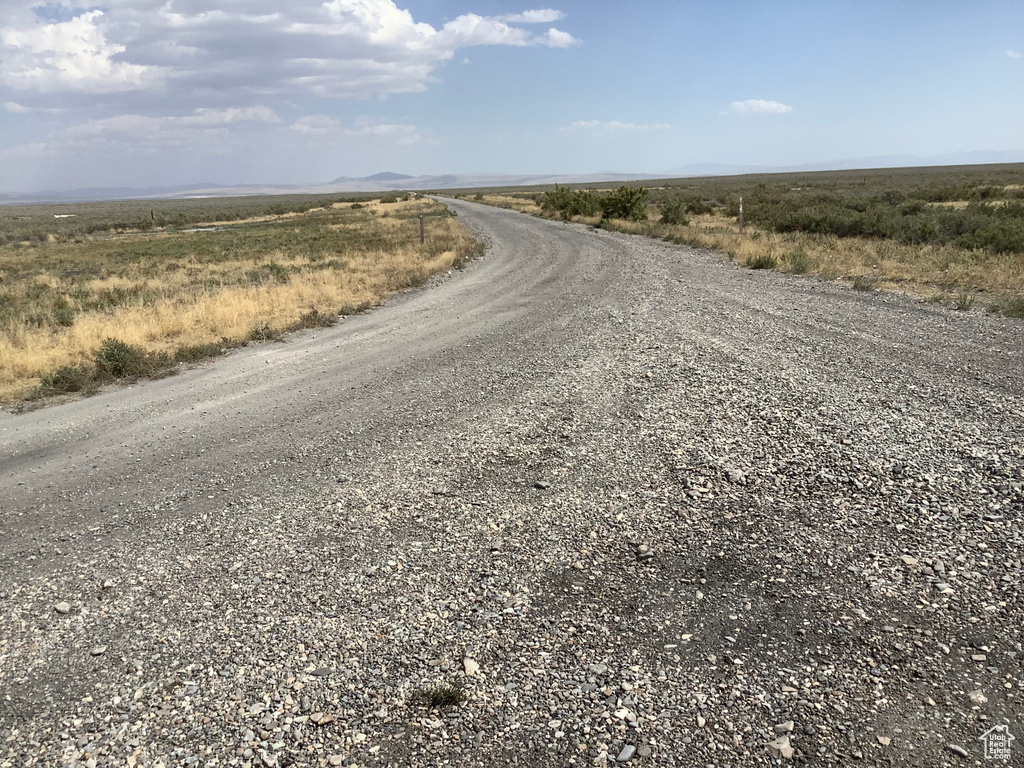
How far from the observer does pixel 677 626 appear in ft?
11.5

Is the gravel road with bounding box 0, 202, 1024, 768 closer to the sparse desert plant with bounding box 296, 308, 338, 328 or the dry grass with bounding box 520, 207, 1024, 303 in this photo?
the sparse desert plant with bounding box 296, 308, 338, 328

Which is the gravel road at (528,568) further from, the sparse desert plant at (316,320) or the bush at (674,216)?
the bush at (674,216)

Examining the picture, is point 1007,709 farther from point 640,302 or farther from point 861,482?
point 640,302

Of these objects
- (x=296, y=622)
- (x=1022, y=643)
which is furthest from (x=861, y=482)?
(x=296, y=622)

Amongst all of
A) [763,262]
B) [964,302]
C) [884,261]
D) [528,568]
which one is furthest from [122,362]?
[884,261]

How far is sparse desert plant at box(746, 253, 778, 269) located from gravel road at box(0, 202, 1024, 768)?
29.1ft

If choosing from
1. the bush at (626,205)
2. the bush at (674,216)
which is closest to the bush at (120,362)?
the bush at (674,216)

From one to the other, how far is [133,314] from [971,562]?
46.1ft

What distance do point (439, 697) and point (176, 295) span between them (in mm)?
16019

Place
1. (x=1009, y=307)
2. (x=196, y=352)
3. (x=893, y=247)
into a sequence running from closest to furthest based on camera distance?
(x=196, y=352) → (x=1009, y=307) → (x=893, y=247)

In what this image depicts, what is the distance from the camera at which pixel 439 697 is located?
3031 mm

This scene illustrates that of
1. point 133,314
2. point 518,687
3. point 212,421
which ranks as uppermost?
point 133,314

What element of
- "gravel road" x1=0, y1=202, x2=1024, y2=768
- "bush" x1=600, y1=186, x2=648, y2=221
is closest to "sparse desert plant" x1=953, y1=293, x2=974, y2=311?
"gravel road" x1=0, y1=202, x2=1024, y2=768

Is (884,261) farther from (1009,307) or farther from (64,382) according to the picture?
(64,382)
